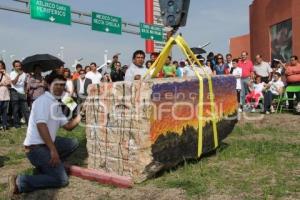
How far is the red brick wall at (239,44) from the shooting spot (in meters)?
38.2

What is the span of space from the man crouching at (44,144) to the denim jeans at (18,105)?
5906 millimetres

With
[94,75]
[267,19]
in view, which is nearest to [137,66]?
[94,75]

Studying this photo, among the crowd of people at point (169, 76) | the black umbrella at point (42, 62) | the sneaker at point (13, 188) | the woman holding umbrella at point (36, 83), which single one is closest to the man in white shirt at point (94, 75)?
the crowd of people at point (169, 76)

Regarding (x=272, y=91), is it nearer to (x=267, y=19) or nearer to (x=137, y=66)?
(x=137, y=66)

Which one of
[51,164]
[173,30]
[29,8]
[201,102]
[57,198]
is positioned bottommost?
[57,198]

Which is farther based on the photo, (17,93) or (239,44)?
(239,44)

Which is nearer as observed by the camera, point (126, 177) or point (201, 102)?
point (126, 177)

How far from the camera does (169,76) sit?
10047 mm

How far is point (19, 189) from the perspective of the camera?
4.96 metres

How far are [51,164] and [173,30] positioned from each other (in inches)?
94.7

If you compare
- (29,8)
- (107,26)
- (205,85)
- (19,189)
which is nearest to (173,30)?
(205,85)

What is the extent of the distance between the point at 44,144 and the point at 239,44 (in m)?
35.6

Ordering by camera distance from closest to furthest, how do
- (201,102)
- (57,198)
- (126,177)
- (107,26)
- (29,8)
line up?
(57,198)
(126,177)
(201,102)
(29,8)
(107,26)

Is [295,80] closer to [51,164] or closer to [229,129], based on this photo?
[229,129]
